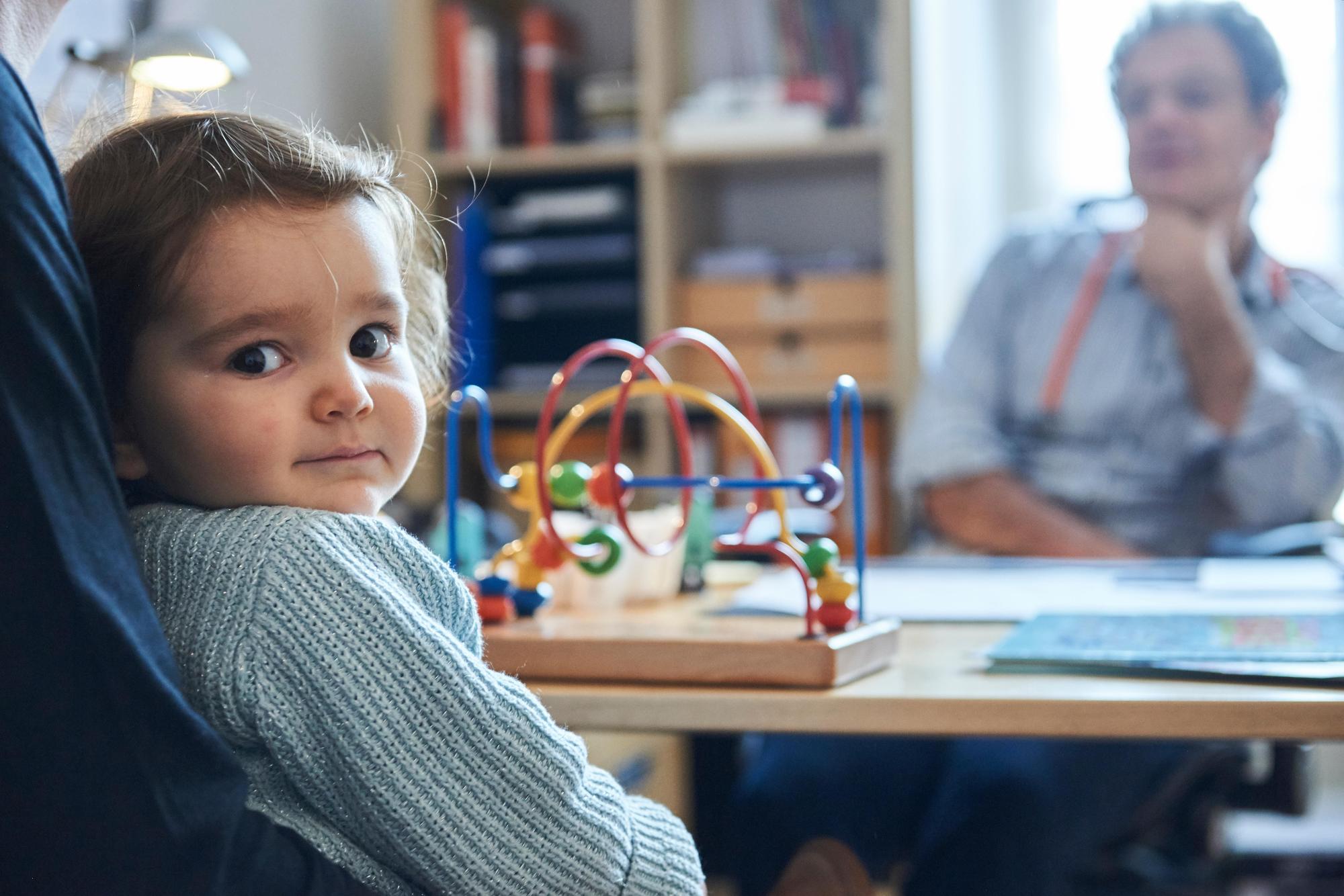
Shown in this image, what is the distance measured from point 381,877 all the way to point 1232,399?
1.61 metres

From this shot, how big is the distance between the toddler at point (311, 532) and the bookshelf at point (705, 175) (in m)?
1.78

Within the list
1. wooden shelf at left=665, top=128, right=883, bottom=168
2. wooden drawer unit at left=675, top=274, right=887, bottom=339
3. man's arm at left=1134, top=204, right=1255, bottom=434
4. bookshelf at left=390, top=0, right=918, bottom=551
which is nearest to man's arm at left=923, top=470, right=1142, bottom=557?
man's arm at left=1134, top=204, right=1255, bottom=434

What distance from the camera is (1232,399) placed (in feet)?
6.38

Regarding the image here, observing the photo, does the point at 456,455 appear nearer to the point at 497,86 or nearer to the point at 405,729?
the point at 405,729

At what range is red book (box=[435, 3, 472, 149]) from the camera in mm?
2807

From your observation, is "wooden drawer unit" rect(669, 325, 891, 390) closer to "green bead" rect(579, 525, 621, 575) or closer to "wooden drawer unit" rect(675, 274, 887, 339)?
"wooden drawer unit" rect(675, 274, 887, 339)

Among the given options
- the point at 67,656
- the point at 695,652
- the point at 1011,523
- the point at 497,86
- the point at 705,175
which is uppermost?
the point at 497,86

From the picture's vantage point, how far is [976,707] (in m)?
0.83

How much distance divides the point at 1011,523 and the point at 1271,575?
0.63 m

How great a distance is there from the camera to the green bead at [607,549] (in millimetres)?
1066

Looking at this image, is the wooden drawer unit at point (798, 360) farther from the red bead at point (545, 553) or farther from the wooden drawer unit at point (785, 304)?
the red bead at point (545, 553)

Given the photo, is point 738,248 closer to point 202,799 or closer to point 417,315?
point 417,315

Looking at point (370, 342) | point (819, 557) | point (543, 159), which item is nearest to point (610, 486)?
point (819, 557)

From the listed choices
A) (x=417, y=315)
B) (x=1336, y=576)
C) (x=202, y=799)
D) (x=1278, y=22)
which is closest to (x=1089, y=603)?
(x=1336, y=576)
